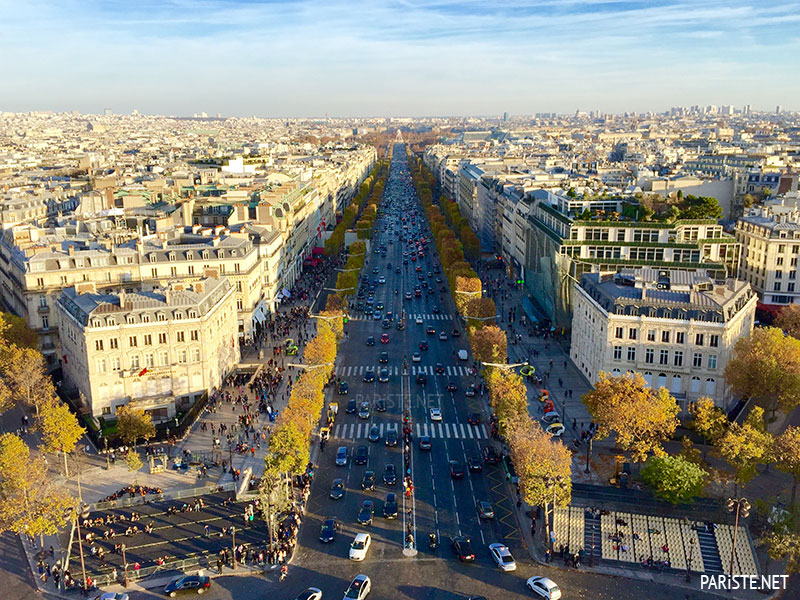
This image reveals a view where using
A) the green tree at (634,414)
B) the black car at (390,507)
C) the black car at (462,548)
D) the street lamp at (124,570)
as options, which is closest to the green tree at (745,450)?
the green tree at (634,414)

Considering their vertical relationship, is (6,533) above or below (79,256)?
below

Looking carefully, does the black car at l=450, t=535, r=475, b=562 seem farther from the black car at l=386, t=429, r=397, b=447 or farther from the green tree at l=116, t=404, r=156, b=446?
the green tree at l=116, t=404, r=156, b=446

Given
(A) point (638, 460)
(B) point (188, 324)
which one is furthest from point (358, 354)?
(A) point (638, 460)

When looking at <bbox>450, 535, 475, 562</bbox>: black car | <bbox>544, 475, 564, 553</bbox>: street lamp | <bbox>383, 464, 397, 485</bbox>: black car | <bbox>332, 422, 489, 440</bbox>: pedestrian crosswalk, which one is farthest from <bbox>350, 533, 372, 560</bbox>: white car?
<bbox>332, 422, 489, 440</bbox>: pedestrian crosswalk

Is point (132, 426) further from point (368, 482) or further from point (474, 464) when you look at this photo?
point (474, 464)

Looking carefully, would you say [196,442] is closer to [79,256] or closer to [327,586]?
[327,586]

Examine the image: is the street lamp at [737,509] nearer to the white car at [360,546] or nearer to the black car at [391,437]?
the white car at [360,546]
